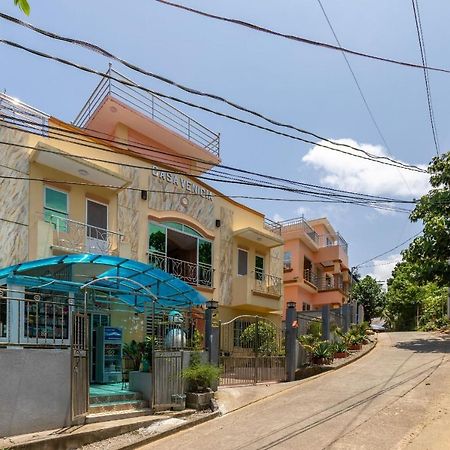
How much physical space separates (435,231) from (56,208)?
13.6m

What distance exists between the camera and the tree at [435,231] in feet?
62.2

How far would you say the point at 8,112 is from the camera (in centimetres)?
1377

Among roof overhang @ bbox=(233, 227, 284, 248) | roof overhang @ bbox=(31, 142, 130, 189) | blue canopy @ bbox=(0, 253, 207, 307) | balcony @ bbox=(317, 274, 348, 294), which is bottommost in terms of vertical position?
balcony @ bbox=(317, 274, 348, 294)

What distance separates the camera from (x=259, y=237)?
21.8 metres

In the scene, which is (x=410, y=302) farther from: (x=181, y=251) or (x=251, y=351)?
(x=251, y=351)

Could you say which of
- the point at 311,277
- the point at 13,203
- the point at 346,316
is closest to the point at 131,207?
the point at 13,203

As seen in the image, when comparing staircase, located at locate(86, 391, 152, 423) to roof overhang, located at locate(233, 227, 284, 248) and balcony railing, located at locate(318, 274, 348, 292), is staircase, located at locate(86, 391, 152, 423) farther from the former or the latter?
balcony railing, located at locate(318, 274, 348, 292)

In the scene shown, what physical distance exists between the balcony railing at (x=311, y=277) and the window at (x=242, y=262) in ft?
29.6

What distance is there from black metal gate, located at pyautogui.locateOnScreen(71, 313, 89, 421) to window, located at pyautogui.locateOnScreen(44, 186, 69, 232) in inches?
223

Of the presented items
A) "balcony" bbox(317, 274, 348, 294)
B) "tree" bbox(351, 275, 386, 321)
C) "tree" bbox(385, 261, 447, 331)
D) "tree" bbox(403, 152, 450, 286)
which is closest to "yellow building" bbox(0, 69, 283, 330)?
"tree" bbox(403, 152, 450, 286)

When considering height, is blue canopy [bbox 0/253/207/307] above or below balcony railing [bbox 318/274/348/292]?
above

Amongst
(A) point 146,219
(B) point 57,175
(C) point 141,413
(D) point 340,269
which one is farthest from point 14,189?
(D) point 340,269

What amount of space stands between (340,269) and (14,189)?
27.4 metres

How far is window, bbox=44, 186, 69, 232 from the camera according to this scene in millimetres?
13812
